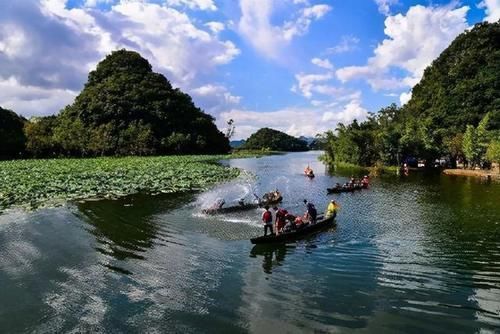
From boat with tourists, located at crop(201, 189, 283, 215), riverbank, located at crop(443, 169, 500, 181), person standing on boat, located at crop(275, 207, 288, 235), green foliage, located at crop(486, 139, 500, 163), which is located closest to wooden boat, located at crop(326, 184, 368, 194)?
boat with tourists, located at crop(201, 189, 283, 215)

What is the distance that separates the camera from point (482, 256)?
20.0m

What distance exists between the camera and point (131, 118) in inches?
5217

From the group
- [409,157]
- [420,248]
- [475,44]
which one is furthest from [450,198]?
[475,44]

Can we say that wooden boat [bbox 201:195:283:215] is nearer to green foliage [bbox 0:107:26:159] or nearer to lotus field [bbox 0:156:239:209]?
lotus field [bbox 0:156:239:209]

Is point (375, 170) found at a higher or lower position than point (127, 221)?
A: higher

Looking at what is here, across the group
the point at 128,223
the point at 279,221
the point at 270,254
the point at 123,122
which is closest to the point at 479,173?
the point at 279,221

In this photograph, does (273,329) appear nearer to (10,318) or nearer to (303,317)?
(303,317)

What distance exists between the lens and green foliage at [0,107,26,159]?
9500 cm

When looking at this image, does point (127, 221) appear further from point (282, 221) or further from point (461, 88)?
point (461, 88)

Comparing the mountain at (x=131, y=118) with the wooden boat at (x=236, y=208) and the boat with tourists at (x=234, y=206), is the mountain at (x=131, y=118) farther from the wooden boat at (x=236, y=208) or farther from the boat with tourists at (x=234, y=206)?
the wooden boat at (x=236, y=208)

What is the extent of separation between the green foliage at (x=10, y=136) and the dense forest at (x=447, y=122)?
69835mm

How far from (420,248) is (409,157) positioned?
2571 inches

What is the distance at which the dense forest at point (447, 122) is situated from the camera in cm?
7594

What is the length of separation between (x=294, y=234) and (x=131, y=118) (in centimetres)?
11678
